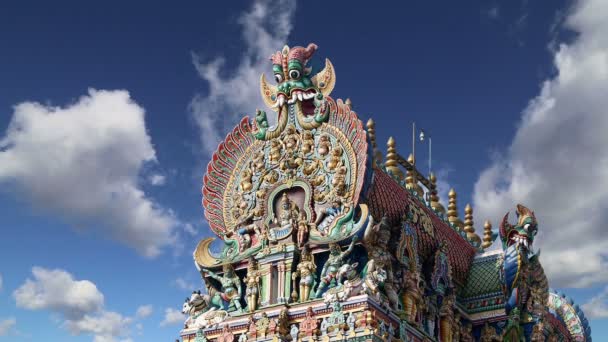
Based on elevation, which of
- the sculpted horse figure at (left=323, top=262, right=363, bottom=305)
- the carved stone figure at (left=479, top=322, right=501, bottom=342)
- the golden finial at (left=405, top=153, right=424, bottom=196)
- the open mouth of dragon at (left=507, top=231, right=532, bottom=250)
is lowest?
the sculpted horse figure at (left=323, top=262, right=363, bottom=305)

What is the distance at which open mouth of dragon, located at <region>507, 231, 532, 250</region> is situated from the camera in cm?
2550

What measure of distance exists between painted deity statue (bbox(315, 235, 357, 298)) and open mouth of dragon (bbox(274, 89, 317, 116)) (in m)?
3.79

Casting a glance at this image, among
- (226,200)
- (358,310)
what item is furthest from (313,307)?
(226,200)

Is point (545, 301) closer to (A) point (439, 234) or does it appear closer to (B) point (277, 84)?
(A) point (439, 234)

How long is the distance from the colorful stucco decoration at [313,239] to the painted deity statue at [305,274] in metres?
0.03

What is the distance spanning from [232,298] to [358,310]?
11.4 ft

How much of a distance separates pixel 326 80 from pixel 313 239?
4.11 m

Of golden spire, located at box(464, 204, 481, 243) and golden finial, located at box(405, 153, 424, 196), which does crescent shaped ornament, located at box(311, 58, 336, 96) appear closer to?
golden finial, located at box(405, 153, 424, 196)

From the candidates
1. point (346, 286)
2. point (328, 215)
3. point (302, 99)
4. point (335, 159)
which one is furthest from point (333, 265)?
point (302, 99)

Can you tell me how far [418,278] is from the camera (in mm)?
21625

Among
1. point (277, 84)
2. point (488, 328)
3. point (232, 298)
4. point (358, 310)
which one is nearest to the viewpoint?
point (358, 310)

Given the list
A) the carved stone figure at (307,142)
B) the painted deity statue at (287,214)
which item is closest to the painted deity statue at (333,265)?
the painted deity statue at (287,214)

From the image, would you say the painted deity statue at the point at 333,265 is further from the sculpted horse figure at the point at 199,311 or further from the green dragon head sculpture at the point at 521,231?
the green dragon head sculpture at the point at 521,231

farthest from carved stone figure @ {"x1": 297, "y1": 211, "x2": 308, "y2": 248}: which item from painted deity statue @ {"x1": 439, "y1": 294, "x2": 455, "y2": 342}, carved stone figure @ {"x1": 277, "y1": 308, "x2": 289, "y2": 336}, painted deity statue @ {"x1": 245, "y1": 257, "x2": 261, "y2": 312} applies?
painted deity statue @ {"x1": 439, "y1": 294, "x2": 455, "y2": 342}
